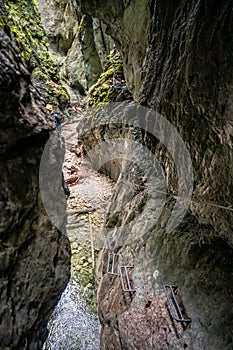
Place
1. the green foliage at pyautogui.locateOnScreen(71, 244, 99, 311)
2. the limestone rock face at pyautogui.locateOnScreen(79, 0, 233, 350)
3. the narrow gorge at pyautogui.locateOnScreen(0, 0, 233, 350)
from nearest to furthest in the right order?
the narrow gorge at pyautogui.locateOnScreen(0, 0, 233, 350) < the limestone rock face at pyautogui.locateOnScreen(79, 0, 233, 350) < the green foliage at pyautogui.locateOnScreen(71, 244, 99, 311)

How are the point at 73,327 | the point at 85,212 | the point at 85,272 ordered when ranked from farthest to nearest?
the point at 85,212
the point at 85,272
the point at 73,327

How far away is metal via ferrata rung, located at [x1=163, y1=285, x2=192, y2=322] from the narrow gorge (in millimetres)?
19

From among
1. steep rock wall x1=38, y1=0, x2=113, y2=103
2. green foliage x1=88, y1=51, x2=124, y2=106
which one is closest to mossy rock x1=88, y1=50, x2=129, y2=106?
green foliage x1=88, y1=51, x2=124, y2=106

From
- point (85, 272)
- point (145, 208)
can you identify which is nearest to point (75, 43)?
point (85, 272)

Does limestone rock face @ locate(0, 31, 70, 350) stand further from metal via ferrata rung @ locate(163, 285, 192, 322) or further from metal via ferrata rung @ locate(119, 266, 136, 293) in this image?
metal via ferrata rung @ locate(163, 285, 192, 322)

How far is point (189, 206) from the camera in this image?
4.05 meters

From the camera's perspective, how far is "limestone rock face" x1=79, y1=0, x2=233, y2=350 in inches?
124

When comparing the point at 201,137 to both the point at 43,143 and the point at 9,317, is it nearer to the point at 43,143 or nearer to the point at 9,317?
the point at 43,143

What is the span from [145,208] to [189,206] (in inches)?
64.6

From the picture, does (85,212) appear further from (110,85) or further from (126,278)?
(110,85)

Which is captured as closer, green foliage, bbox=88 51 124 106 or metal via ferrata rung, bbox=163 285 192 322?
metal via ferrata rung, bbox=163 285 192 322

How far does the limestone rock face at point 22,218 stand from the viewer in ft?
8.80

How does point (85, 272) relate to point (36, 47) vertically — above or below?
below

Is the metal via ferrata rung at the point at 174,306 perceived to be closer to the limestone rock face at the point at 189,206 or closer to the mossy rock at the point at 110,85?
the limestone rock face at the point at 189,206
